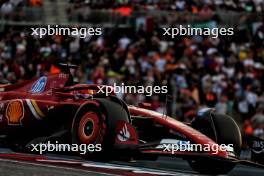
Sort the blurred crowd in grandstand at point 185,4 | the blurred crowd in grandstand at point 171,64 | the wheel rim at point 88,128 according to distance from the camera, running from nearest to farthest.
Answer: the wheel rim at point 88,128
the blurred crowd in grandstand at point 171,64
the blurred crowd in grandstand at point 185,4

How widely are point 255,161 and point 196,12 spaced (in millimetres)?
13741

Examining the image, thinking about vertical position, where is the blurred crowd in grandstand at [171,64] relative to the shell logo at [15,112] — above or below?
above

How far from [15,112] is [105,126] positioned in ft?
6.26

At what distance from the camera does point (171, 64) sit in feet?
64.2

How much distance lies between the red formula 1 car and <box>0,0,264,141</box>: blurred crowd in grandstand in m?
5.51

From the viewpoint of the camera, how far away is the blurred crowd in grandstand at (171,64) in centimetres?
1820

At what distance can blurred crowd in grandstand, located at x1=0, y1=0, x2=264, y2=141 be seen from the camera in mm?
18203

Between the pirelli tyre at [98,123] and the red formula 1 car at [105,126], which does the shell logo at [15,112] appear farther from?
the pirelli tyre at [98,123]

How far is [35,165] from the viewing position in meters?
9.44

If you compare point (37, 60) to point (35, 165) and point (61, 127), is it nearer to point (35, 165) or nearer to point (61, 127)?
point (61, 127)

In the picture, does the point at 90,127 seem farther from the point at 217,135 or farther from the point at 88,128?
the point at 217,135

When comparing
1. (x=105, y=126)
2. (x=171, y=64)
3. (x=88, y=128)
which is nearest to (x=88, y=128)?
(x=88, y=128)

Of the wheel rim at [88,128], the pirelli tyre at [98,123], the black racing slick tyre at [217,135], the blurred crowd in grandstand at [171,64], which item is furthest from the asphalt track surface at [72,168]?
the blurred crowd in grandstand at [171,64]

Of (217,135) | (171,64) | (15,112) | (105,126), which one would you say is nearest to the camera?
(105,126)
